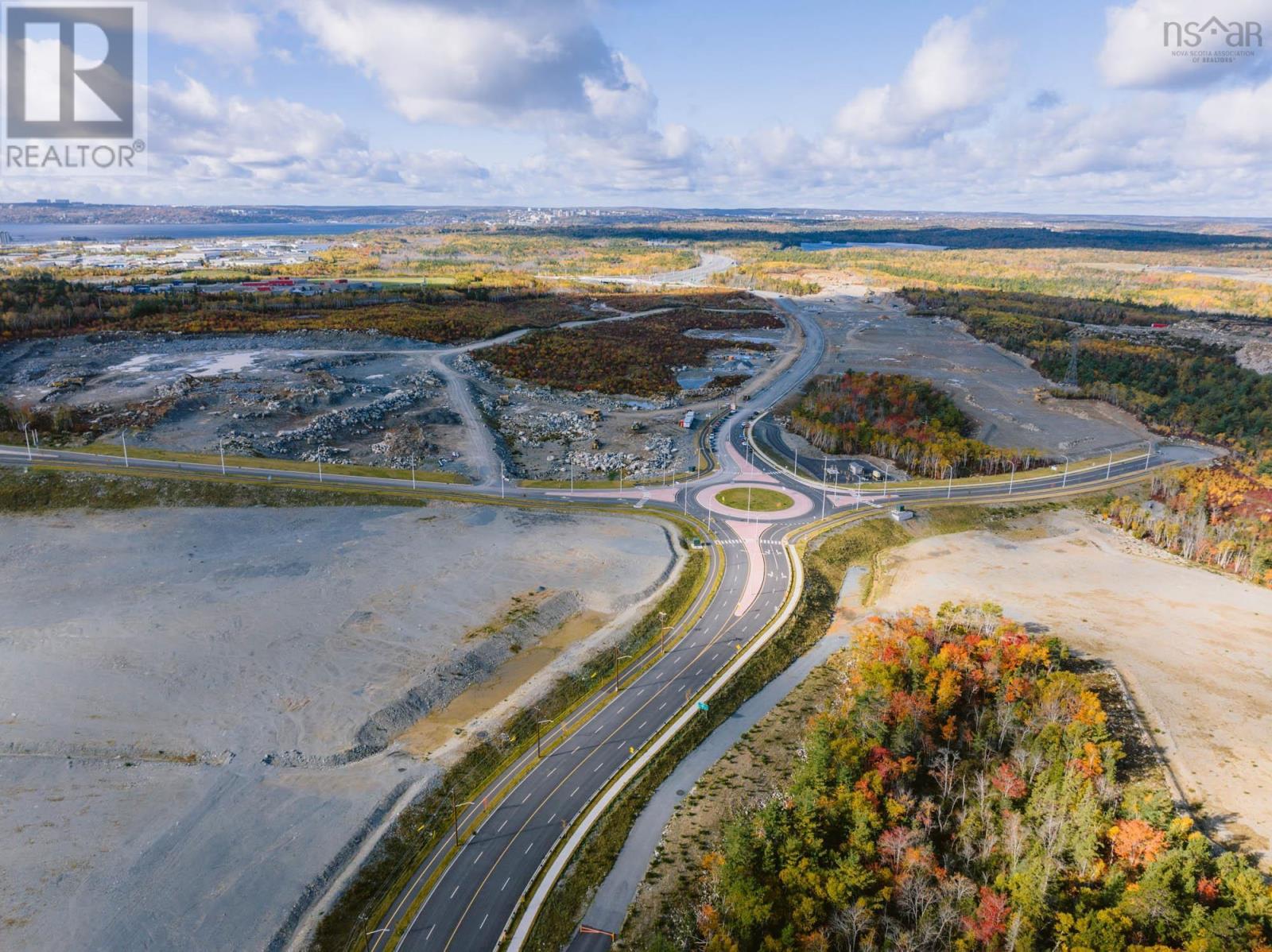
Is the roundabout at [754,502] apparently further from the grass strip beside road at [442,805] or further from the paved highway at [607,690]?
the grass strip beside road at [442,805]

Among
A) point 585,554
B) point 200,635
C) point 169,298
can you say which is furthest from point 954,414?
point 169,298

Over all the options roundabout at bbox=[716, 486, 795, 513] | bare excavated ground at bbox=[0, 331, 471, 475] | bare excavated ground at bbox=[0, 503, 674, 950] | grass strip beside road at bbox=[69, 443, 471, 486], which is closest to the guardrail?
roundabout at bbox=[716, 486, 795, 513]

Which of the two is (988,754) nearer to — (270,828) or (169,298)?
(270,828)

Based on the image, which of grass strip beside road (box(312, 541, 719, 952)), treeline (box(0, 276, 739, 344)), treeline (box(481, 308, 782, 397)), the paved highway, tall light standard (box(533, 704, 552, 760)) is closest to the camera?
grass strip beside road (box(312, 541, 719, 952))

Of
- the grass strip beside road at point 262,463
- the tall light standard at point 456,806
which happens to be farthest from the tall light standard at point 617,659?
the grass strip beside road at point 262,463

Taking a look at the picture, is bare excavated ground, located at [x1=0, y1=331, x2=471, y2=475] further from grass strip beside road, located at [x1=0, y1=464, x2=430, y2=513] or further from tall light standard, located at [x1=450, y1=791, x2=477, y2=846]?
tall light standard, located at [x1=450, y1=791, x2=477, y2=846]

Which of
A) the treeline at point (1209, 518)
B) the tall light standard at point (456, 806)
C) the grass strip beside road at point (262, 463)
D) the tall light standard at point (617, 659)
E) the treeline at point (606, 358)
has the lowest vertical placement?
the tall light standard at point (456, 806)
